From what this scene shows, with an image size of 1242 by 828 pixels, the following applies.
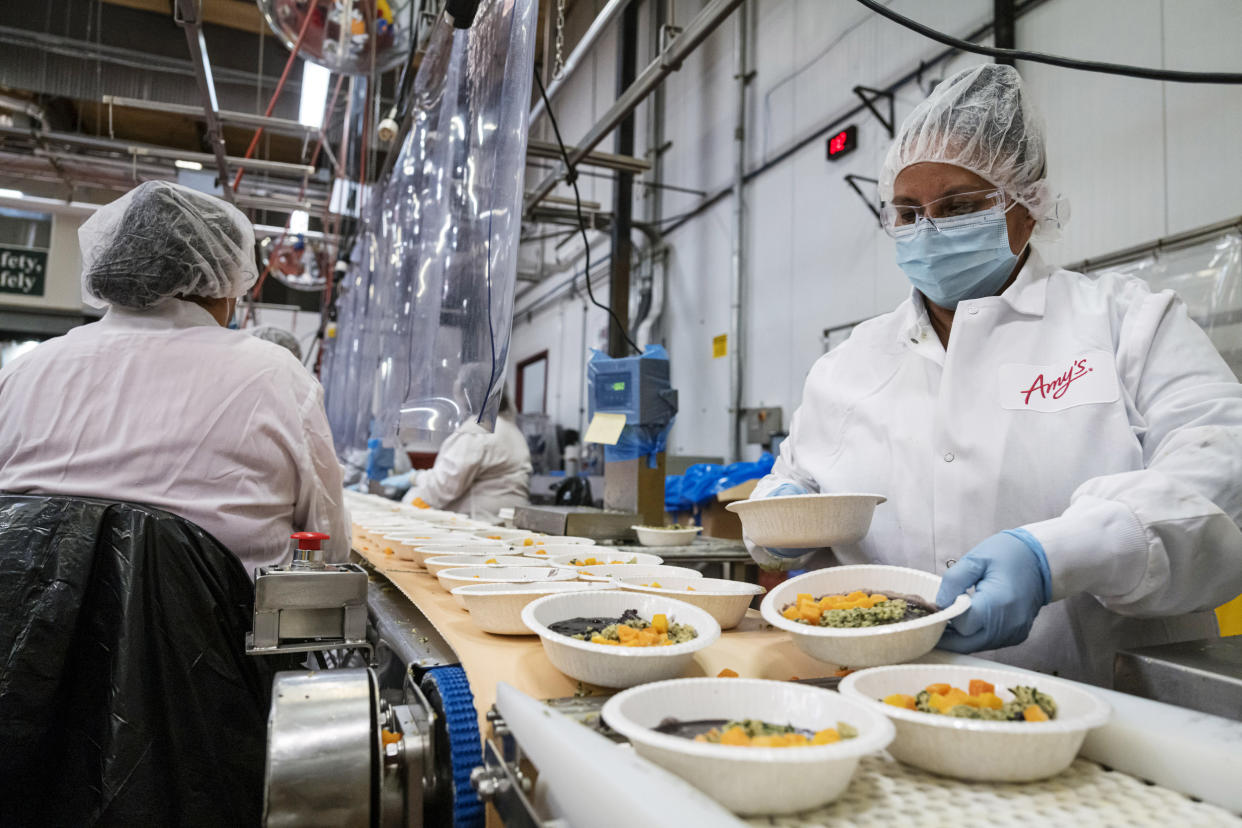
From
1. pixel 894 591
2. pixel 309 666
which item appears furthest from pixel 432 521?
pixel 894 591

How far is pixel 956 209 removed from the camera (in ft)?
4.68

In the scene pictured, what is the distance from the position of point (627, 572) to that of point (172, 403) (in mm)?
901

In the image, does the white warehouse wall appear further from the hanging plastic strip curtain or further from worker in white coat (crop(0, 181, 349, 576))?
worker in white coat (crop(0, 181, 349, 576))

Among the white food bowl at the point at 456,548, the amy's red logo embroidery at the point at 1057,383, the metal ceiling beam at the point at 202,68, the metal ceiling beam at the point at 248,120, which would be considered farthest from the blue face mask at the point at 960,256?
the metal ceiling beam at the point at 248,120

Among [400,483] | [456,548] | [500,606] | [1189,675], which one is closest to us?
[1189,675]

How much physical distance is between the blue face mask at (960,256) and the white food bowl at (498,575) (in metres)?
0.89

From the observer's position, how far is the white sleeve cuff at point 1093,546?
960 millimetres

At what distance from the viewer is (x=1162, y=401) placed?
118 centimetres

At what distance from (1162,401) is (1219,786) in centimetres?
78

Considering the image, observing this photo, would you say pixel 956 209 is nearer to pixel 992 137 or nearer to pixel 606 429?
pixel 992 137

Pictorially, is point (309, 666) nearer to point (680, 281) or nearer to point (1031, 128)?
point (1031, 128)

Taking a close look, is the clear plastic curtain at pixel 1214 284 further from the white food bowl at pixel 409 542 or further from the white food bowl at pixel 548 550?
the white food bowl at pixel 409 542

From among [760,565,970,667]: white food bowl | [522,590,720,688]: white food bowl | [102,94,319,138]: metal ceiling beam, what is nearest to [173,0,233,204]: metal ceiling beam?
[102,94,319,138]: metal ceiling beam

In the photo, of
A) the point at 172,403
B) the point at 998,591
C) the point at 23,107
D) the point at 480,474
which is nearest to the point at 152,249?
the point at 172,403
